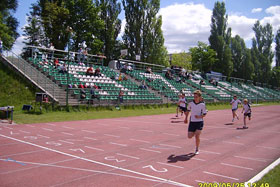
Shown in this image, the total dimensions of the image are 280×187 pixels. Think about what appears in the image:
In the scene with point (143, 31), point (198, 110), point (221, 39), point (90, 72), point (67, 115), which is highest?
point (221, 39)

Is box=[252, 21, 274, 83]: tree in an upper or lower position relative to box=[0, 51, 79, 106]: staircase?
upper

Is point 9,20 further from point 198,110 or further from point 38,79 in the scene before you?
point 198,110

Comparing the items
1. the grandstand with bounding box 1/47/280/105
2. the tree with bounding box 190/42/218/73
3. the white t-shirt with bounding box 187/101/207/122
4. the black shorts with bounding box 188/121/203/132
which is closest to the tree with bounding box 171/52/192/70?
the tree with bounding box 190/42/218/73

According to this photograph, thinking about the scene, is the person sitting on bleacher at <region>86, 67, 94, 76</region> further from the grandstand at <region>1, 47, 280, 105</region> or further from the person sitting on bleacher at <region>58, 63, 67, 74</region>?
the person sitting on bleacher at <region>58, 63, 67, 74</region>

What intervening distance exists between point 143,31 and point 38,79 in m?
30.4

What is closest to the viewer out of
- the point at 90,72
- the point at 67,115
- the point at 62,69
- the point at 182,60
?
the point at 67,115

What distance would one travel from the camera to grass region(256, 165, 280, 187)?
217 inches

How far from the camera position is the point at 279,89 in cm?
8481

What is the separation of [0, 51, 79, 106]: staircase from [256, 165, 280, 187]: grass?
1782 centimetres

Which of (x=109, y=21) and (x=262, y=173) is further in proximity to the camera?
(x=109, y=21)

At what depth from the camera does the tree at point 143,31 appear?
49.5 metres

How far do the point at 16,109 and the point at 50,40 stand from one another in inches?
1007

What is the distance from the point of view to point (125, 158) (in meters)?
7.79

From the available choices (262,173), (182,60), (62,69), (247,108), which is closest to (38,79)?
(62,69)
